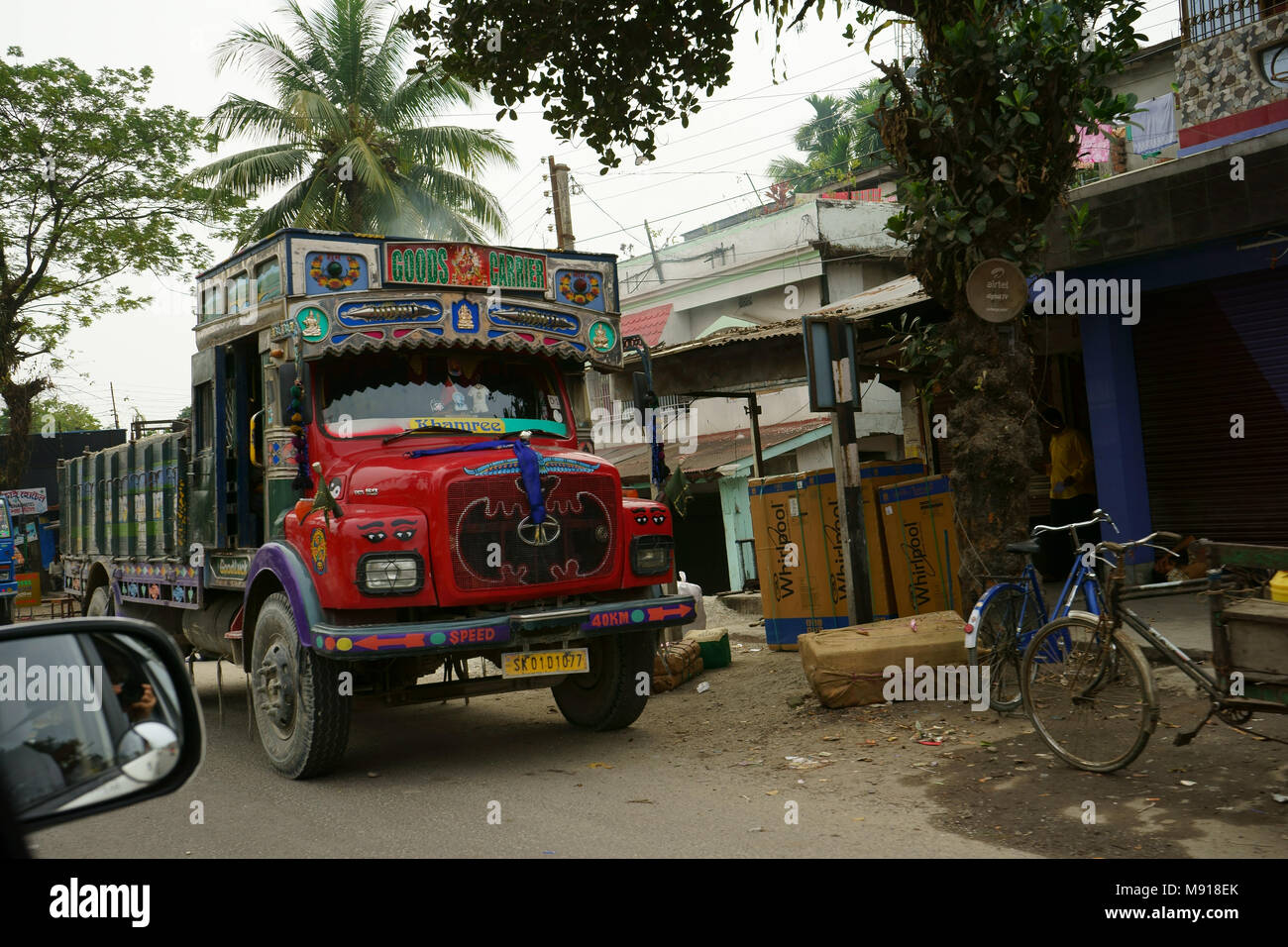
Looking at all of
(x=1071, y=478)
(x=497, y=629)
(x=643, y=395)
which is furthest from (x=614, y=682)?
(x=1071, y=478)

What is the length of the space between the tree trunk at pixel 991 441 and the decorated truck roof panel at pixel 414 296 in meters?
2.48

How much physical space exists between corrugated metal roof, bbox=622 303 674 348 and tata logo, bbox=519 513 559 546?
20.3 metres

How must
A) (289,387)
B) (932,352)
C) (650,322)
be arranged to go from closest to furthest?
(289,387) → (932,352) → (650,322)

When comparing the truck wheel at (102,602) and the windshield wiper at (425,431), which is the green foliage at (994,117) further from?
the truck wheel at (102,602)

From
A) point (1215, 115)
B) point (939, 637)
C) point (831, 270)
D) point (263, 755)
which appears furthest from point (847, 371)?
point (831, 270)

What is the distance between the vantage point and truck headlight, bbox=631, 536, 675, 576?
22.3 ft

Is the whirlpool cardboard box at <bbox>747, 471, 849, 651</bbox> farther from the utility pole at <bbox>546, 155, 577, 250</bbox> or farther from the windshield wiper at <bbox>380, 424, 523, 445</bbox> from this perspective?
the utility pole at <bbox>546, 155, 577, 250</bbox>

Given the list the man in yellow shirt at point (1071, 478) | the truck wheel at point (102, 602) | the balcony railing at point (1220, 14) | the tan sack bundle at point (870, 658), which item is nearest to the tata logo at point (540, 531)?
the tan sack bundle at point (870, 658)

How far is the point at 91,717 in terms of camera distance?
183cm

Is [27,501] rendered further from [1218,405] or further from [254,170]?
[1218,405]

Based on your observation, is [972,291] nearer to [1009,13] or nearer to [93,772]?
[1009,13]

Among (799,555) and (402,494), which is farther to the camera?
(799,555)

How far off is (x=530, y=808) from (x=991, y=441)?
12.7ft

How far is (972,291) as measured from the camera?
23.7 ft
